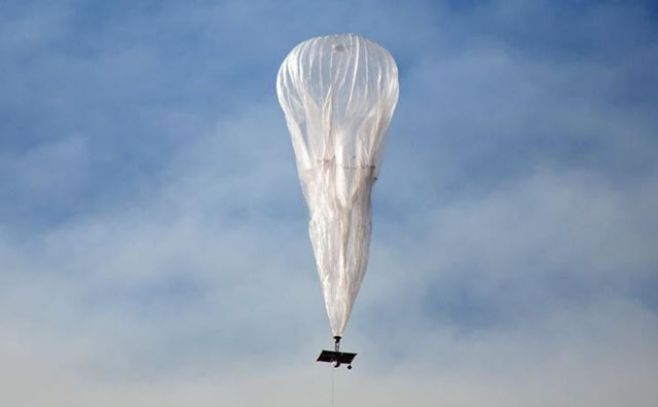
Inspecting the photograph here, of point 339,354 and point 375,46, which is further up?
point 375,46

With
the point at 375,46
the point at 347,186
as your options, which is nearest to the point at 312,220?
the point at 347,186

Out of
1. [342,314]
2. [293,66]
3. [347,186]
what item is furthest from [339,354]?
[293,66]

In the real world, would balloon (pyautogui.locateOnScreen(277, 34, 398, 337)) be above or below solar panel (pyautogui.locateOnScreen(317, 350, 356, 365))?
above

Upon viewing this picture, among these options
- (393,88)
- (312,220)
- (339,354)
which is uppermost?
(393,88)

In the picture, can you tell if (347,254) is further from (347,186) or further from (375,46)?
(375,46)

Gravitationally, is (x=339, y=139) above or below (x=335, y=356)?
above

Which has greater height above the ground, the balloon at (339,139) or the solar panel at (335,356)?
the balloon at (339,139)
